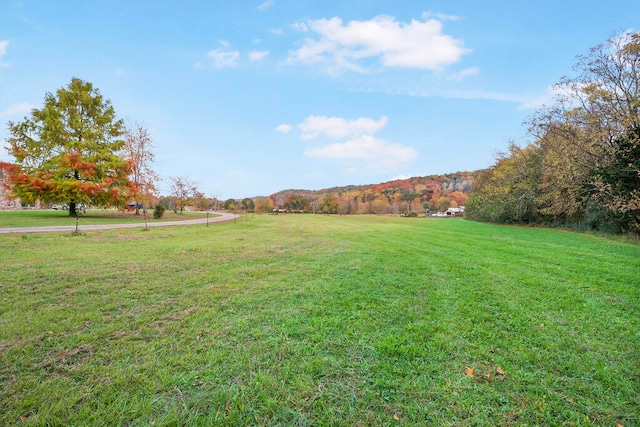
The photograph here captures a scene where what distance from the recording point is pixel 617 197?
1261cm

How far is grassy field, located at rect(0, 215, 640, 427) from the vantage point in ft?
6.31

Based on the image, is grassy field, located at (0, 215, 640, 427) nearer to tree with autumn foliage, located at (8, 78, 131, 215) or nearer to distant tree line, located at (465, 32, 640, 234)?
distant tree line, located at (465, 32, 640, 234)

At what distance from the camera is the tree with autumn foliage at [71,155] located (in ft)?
56.7

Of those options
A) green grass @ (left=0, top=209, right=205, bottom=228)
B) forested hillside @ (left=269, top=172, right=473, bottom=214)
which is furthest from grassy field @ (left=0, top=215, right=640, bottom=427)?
forested hillside @ (left=269, top=172, right=473, bottom=214)

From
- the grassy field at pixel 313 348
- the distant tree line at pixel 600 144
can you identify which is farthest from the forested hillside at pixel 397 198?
the grassy field at pixel 313 348

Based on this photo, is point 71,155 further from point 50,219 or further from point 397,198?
point 397,198

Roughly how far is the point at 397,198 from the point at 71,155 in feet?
260

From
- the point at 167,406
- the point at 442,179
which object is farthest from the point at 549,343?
the point at 442,179

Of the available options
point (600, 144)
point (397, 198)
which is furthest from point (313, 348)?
point (397, 198)

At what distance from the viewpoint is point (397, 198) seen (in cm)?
8438

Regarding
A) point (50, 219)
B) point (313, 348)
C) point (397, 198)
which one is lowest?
point (313, 348)

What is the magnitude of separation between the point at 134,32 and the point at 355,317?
544 inches

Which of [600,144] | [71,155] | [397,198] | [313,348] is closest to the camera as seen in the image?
[313,348]

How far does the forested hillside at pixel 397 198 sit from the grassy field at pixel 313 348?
6807 cm
